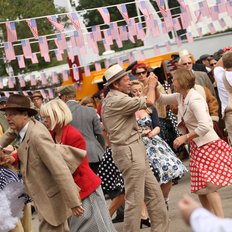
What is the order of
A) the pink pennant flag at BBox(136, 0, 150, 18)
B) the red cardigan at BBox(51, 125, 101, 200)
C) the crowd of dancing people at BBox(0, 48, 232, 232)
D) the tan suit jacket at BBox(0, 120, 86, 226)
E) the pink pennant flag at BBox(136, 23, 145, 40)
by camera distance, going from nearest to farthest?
the tan suit jacket at BBox(0, 120, 86, 226) → the crowd of dancing people at BBox(0, 48, 232, 232) → the red cardigan at BBox(51, 125, 101, 200) → the pink pennant flag at BBox(136, 0, 150, 18) → the pink pennant flag at BBox(136, 23, 145, 40)

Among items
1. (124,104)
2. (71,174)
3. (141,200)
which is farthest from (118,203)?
(71,174)

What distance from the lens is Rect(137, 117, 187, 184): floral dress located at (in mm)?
9234

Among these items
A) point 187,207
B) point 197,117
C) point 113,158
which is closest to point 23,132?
point 113,158

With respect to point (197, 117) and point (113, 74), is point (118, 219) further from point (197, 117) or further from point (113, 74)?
point (197, 117)

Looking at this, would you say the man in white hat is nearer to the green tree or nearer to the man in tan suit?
the man in tan suit

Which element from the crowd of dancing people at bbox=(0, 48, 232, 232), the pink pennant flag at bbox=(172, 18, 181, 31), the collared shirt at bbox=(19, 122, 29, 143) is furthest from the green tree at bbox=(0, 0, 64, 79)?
the collared shirt at bbox=(19, 122, 29, 143)

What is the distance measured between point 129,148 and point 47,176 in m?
1.31

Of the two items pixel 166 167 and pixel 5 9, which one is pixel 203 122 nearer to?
pixel 166 167

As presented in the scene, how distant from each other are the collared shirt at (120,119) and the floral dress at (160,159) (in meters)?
1.37

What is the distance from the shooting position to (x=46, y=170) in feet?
22.1

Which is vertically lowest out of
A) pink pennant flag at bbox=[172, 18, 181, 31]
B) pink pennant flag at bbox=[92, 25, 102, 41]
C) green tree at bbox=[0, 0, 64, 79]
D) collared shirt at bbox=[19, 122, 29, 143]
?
collared shirt at bbox=[19, 122, 29, 143]

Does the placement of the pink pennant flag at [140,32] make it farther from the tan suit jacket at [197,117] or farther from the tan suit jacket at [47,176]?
the tan suit jacket at [47,176]

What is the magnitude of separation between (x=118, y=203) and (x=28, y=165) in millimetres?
2782

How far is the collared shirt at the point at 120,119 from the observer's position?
7.68 m
